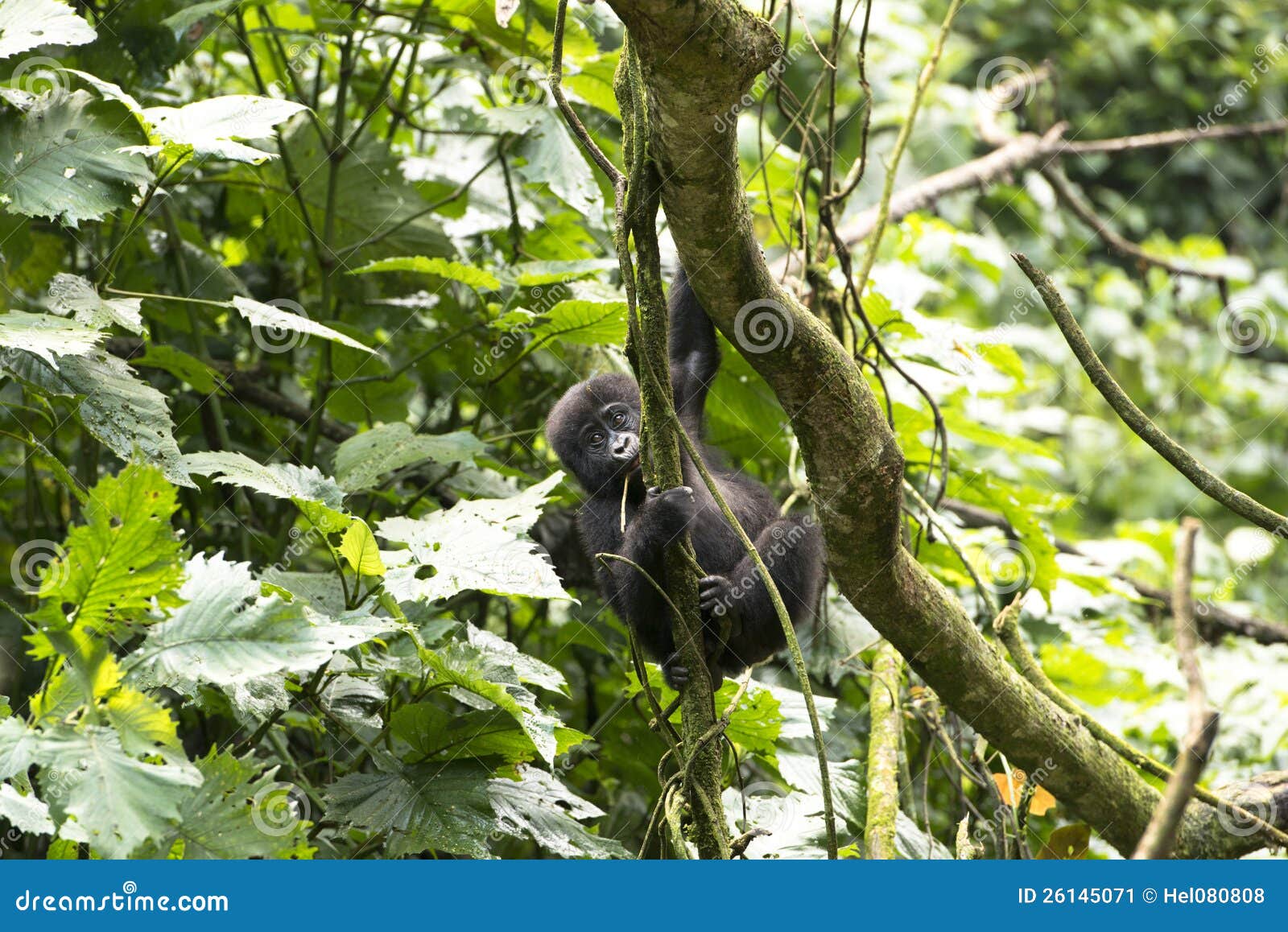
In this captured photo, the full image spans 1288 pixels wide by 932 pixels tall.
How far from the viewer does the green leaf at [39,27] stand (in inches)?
95.3

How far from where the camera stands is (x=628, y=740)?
369cm

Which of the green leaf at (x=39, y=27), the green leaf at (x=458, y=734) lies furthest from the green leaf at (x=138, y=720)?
the green leaf at (x=39, y=27)

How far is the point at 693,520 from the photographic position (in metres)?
3.14

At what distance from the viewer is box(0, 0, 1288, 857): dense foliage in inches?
73.0

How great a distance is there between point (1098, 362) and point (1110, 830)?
4.43 feet

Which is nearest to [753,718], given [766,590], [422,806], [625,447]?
[766,590]

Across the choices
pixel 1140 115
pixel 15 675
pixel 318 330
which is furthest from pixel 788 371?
pixel 1140 115

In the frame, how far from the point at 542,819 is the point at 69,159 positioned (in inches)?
68.2

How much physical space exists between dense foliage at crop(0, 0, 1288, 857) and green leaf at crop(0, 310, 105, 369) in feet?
0.05

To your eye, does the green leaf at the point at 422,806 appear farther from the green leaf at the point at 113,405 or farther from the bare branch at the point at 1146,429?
the bare branch at the point at 1146,429

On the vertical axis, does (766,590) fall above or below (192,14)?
below

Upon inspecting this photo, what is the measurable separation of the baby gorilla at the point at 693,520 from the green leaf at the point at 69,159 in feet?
4.71

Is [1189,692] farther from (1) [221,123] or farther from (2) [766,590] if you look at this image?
(1) [221,123]

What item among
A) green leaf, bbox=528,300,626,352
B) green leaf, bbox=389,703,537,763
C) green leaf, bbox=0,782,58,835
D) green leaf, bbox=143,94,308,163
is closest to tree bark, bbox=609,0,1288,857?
green leaf, bbox=389,703,537,763
